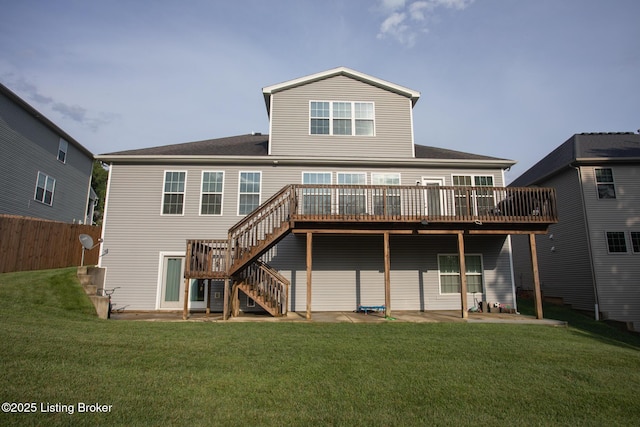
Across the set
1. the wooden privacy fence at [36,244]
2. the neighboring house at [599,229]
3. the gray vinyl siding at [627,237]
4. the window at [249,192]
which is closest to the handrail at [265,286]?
the window at [249,192]

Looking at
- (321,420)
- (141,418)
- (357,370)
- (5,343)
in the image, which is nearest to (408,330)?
(357,370)

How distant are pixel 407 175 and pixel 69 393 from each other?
11.4 meters

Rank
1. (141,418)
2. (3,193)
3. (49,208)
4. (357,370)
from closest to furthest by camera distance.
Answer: (141,418), (357,370), (3,193), (49,208)

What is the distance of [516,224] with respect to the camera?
11.2 m

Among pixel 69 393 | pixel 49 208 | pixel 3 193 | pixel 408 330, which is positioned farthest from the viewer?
pixel 49 208

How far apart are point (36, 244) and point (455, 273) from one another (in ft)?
51.3

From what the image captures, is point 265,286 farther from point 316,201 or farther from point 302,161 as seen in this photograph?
point 302,161

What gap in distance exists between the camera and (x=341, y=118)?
13.7m

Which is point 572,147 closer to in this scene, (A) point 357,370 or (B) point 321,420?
(A) point 357,370

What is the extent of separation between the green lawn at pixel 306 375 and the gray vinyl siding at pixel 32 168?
9.69m

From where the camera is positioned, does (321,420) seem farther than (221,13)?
No

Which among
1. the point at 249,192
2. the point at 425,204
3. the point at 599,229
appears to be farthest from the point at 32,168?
the point at 599,229

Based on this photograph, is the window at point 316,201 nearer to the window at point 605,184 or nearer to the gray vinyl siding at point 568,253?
the gray vinyl siding at point 568,253

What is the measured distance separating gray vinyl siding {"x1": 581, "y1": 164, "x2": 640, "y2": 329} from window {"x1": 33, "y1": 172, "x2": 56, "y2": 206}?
2474cm
